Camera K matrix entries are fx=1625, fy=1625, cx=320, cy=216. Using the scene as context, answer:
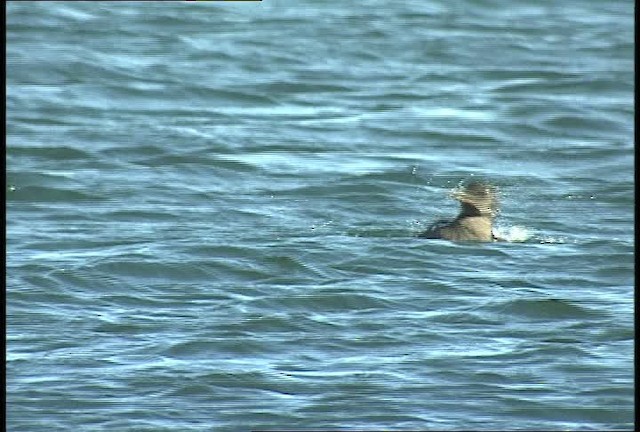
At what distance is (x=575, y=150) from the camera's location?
43.7ft

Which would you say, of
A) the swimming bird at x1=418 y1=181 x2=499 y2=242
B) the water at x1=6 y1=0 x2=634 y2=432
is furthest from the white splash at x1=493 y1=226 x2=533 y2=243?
the swimming bird at x1=418 y1=181 x2=499 y2=242

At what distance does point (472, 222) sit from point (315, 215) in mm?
1344

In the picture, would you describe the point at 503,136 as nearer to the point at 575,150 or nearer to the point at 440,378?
the point at 575,150

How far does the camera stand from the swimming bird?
33.6 ft

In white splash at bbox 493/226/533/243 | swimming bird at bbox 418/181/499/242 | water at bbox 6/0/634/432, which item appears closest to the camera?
water at bbox 6/0/634/432

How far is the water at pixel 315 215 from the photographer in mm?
7344

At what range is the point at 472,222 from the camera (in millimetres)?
10234

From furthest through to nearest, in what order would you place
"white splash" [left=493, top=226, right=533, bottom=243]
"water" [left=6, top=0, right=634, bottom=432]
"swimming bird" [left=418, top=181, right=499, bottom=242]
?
1. "white splash" [left=493, top=226, right=533, bottom=243]
2. "swimming bird" [left=418, top=181, right=499, bottom=242]
3. "water" [left=6, top=0, right=634, bottom=432]

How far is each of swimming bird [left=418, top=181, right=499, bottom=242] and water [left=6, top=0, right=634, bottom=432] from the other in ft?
0.30

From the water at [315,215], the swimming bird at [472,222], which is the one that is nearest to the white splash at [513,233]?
the water at [315,215]

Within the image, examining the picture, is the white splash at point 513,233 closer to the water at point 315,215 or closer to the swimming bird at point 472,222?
the water at point 315,215

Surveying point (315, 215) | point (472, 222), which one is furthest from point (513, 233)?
point (315, 215)

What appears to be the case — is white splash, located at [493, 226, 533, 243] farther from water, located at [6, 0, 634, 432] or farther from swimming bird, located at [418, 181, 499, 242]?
swimming bird, located at [418, 181, 499, 242]

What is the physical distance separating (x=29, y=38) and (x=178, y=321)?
9.34 metres
